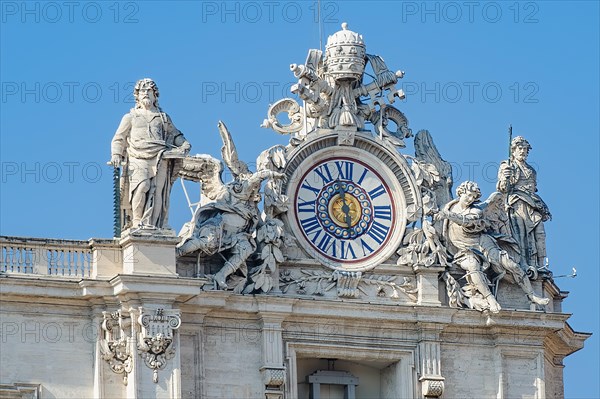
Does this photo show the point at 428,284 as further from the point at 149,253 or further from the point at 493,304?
the point at 149,253

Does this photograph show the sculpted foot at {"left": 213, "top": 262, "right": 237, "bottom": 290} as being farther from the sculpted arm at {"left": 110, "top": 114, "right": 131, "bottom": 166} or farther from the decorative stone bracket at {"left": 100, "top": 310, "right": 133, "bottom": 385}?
the sculpted arm at {"left": 110, "top": 114, "right": 131, "bottom": 166}

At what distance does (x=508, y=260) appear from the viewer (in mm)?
44688

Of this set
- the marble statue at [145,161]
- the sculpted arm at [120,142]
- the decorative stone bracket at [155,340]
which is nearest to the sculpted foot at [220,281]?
the marble statue at [145,161]

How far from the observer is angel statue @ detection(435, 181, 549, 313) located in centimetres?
4441

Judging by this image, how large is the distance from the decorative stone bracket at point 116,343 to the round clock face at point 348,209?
346cm

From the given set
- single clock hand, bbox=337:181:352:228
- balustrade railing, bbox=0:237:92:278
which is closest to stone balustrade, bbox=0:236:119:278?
balustrade railing, bbox=0:237:92:278

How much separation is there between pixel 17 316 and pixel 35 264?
0.86 metres

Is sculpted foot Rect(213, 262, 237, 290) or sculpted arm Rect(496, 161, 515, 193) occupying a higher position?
sculpted arm Rect(496, 161, 515, 193)

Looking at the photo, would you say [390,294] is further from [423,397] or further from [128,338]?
[128,338]

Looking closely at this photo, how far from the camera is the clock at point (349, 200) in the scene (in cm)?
4412

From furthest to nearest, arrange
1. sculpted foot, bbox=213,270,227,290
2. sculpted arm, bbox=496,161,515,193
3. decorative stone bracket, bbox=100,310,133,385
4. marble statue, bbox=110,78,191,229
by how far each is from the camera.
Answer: sculpted arm, bbox=496,161,515,193
sculpted foot, bbox=213,270,227,290
marble statue, bbox=110,78,191,229
decorative stone bracket, bbox=100,310,133,385

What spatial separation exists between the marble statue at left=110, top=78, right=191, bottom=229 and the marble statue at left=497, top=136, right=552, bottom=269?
18.6 ft

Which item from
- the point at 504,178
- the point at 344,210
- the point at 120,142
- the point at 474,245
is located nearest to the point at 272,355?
the point at 344,210

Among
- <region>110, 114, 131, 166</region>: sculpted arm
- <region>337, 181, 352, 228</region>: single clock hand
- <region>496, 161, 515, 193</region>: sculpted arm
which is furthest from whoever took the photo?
<region>496, 161, 515, 193</region>: sculpted arm
